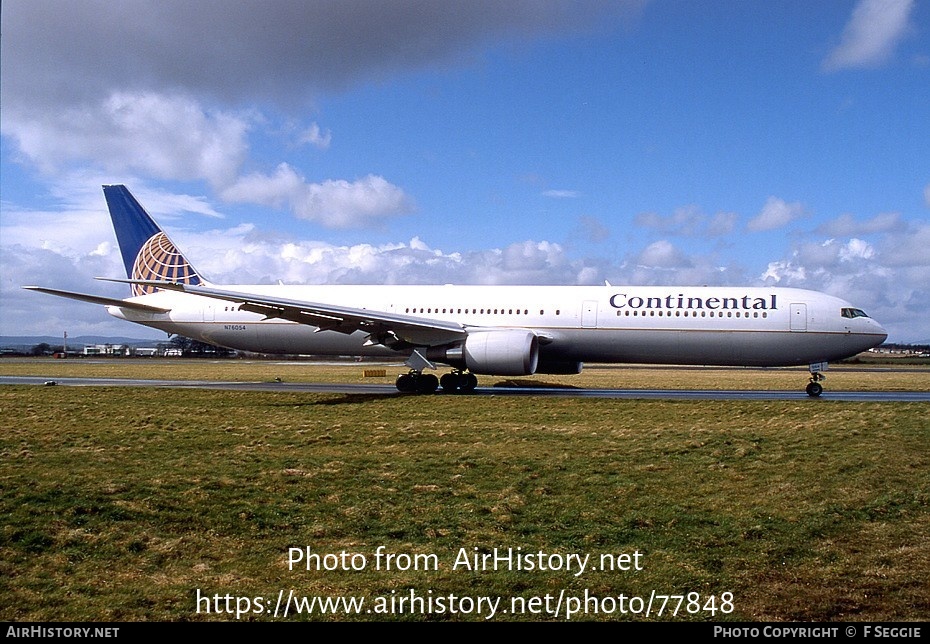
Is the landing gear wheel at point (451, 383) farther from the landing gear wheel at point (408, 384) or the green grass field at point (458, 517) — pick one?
the green grass field at point (458, 517)

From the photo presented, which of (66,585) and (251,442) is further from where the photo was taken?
(251,442)

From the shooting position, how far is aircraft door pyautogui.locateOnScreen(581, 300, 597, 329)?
25594mm

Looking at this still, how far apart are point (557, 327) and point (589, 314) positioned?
1258mm

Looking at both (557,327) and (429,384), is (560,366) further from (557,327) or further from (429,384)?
(429,384)

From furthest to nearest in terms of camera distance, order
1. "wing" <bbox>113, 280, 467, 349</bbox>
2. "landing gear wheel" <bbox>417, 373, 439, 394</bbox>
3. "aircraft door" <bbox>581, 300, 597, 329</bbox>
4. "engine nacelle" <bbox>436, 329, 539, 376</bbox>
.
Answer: "aircraft door" <bbox>581, 300, 597, 329</bbox>, "landing gear wheel" <bbox>417, 373, 439, 394</bbox>, "engine nacelle" <bbox>436, 329, 539, 376</bbox>, "wing" <bbox>113, 280, 467, 349</bbox>

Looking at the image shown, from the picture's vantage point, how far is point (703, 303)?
25094 mm

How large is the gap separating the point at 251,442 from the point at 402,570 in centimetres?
726

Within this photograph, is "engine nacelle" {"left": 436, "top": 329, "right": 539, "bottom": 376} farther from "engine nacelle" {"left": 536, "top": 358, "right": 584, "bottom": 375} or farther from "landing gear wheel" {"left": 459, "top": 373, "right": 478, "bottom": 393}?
"engine nacelle" {"left": 536, "top": 358, "right": 584, "bottom": 375}

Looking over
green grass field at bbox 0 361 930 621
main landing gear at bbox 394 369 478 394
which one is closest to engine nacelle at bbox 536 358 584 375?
main landing gear at bbox 394 369 478 394

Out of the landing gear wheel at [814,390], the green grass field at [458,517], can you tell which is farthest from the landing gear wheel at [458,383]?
the landing gear wheel at [814,390]

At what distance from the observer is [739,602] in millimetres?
5891

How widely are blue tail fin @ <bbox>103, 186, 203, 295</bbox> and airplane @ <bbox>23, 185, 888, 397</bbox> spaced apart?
3050 mm

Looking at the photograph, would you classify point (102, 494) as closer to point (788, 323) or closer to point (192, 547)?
point (192, 547)
